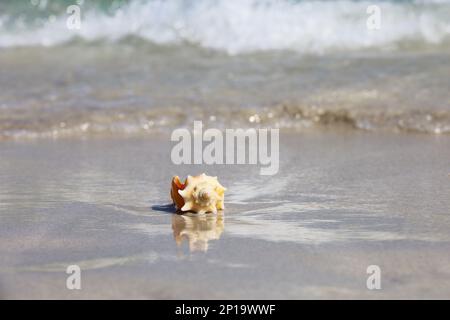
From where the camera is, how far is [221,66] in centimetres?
763

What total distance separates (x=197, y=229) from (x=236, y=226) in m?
0.17

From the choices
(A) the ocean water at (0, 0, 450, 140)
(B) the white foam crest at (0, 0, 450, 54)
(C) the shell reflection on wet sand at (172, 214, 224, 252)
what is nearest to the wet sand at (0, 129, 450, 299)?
(C) the shell reflection on wet sand at (172, 214, 224, 252)

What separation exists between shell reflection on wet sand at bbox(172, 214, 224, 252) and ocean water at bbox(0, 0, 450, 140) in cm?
251

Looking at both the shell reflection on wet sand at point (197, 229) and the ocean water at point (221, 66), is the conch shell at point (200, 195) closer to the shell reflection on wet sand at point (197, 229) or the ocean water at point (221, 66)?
the shell reflection on wet sand at point (197, 229)

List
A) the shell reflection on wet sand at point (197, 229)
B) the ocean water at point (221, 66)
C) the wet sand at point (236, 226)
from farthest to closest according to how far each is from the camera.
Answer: the ocean water at point (221, 66), the shell reflection on wet sand at point (197, 229), the wet sand at point (236, 226)

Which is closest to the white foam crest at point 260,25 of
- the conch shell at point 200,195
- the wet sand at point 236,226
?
the wet sand at point 236,226

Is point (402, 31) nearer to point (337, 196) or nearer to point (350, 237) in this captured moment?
point (337, 196)

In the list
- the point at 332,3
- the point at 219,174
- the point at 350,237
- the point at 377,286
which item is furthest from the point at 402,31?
the point at 377,286

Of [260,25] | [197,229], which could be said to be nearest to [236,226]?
[197,229]

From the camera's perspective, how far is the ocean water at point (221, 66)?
238 inches

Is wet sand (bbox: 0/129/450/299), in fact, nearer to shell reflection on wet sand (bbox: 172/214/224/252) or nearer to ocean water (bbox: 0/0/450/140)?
shell reflection on wet sand (bbox: 172/214/224/252)

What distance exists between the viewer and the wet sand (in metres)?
2.60
